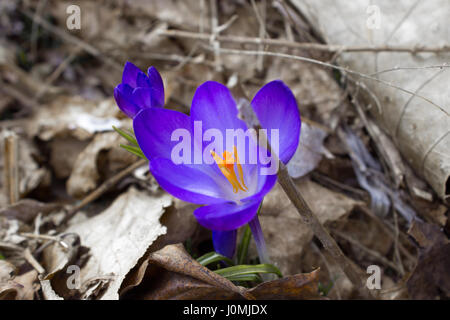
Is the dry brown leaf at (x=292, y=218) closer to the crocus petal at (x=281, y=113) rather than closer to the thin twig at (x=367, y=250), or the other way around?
the thin twig at (x=367, y=250)

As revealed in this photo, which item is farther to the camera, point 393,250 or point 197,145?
point 393,250

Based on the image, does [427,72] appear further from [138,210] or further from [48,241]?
[48,241]

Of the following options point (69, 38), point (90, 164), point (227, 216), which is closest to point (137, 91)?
point (227, 216)

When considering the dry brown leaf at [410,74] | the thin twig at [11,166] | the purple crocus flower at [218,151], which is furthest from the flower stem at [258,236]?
the thin twig at [11,166]

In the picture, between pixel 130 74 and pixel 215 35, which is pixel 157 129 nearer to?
pixel 130 74

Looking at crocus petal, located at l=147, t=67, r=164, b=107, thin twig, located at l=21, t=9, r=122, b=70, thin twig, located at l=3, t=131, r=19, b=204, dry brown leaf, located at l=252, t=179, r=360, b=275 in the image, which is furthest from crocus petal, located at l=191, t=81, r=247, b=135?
thin twig, located at l=21, t=9, r=122, b=70

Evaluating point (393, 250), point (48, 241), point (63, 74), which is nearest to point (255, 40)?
point (393, 250)
